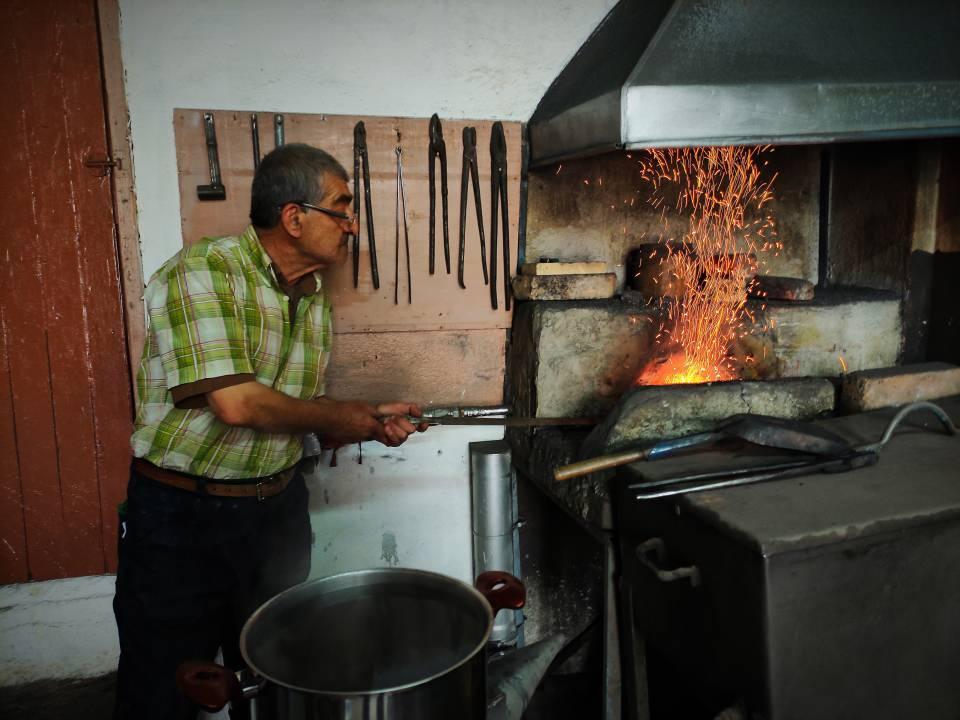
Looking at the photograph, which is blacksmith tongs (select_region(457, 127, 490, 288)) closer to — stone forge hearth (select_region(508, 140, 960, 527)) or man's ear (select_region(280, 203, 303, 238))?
stone forge hearth (select_region(508, 140, 960, 527))

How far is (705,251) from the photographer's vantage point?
3.02 metres

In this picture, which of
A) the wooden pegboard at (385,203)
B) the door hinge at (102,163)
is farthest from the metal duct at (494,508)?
the door hinge at (102,163)

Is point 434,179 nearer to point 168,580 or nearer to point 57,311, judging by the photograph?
point 57,311

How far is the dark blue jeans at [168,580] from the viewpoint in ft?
6.19

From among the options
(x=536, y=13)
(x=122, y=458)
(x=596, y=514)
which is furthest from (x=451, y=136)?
(x=122, y=458)

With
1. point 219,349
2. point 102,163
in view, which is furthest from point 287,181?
point 102,163

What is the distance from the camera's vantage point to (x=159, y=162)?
2.44m

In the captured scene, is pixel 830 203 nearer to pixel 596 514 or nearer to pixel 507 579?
pixel 596 514

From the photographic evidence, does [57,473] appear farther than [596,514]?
Yes

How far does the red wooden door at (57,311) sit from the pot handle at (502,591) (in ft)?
6.05

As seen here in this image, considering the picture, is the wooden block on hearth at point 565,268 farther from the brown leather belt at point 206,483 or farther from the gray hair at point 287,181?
the brown leather belt at point 206,483

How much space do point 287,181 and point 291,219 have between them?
0.10 meters

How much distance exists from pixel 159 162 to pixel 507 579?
6.32 feet

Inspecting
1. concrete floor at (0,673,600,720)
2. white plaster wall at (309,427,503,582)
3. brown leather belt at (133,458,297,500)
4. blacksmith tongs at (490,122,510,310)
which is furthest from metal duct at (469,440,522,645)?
brown leather belt at (133,458,297,500)
